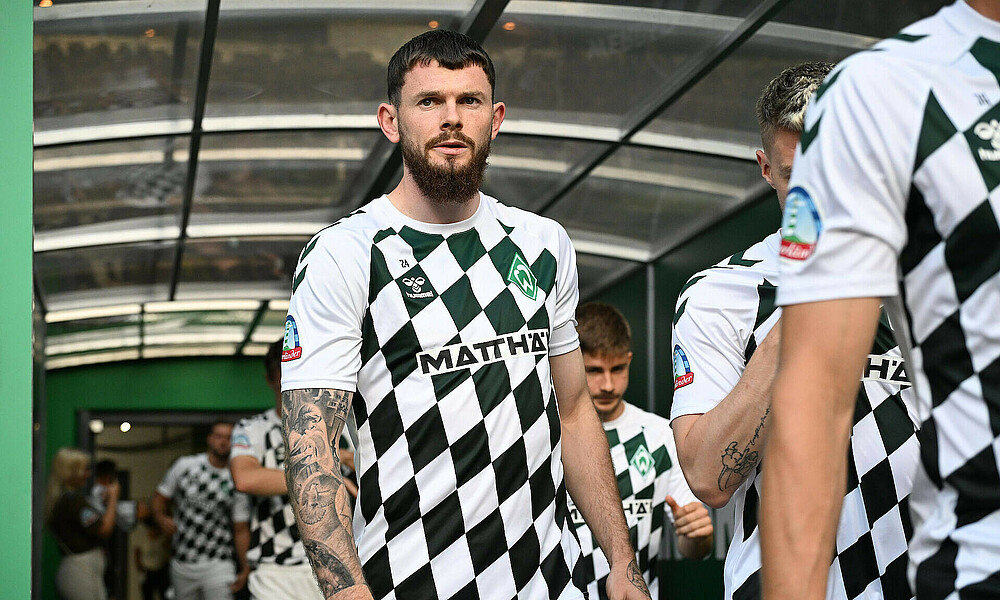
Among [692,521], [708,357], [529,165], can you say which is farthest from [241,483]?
[708,357]

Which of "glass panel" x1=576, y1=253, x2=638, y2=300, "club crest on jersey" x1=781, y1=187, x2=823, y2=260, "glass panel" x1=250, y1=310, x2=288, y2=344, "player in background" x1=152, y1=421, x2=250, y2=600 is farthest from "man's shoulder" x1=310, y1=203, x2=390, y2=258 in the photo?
"glass panel" x1=250, y1=310, x2=288, y2=344

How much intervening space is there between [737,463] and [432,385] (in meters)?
0.69

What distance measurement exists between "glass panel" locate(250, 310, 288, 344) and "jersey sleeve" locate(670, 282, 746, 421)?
10.2 metres

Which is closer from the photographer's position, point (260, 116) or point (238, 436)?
point (238, 436)

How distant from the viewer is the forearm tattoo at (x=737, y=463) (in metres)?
2.23

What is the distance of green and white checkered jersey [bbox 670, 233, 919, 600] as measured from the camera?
2217 millimetres

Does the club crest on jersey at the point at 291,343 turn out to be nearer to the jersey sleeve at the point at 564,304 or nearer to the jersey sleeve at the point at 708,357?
the jersey sleeve at the point at 564,304

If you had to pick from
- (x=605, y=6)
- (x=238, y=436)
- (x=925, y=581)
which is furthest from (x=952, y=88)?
(x=238, y=436)

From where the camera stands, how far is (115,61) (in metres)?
5.57

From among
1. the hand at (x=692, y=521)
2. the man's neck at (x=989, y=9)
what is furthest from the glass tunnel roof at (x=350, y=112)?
the man's neck at (x=989, y=9)

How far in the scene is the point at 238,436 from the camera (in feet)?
18.4

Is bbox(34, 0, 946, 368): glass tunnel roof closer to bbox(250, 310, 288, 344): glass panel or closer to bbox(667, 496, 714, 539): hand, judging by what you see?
bbox(667, 496, 714, 539): hand

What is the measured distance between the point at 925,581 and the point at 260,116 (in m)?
5.66

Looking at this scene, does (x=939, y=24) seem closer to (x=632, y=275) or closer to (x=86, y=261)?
(x=632, y=275)
